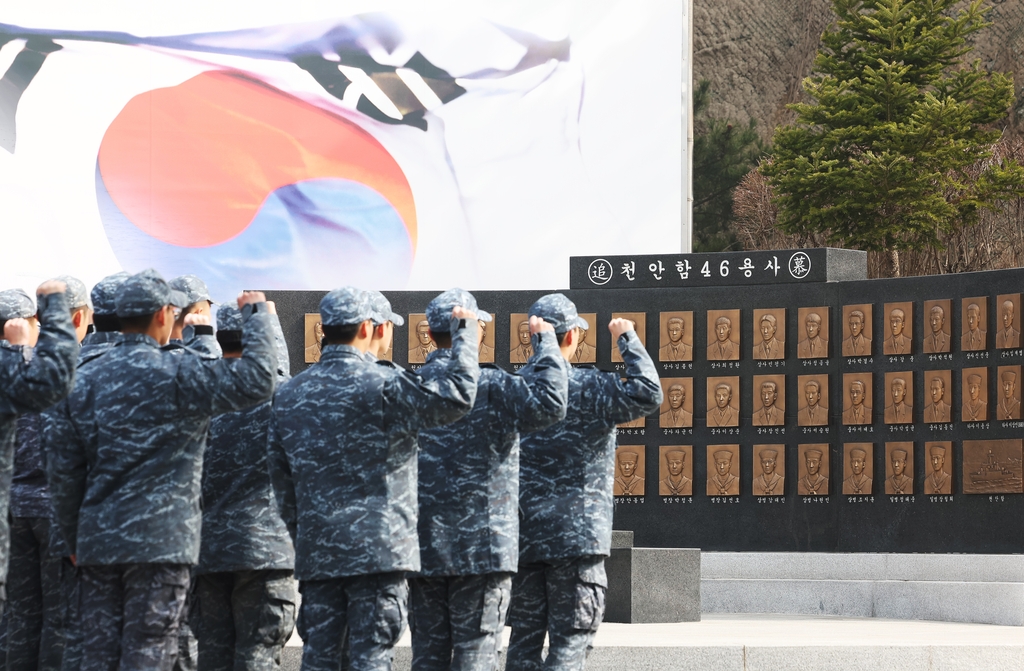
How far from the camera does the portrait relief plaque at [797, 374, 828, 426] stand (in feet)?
54.4

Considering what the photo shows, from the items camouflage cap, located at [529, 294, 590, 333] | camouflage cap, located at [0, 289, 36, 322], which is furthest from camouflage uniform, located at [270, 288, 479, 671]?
camouflage cap, located at [0, 289, 36, 322]

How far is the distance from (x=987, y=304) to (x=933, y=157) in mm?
21141

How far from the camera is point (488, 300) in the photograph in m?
17.5

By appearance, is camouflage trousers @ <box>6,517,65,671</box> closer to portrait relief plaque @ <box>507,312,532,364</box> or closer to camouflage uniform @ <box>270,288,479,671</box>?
camouflage uniform @ <box>270,288,479,671</box>

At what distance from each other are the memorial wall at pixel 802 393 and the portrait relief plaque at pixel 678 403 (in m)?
0.02

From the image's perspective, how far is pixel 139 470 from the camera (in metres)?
6.93

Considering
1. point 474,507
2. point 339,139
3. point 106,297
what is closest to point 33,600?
point 106,297

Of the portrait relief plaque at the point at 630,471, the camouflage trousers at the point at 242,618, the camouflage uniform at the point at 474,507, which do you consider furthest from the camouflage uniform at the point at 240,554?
the portrait relief plaque at the point at 630,471

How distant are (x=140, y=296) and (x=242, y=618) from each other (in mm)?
1972

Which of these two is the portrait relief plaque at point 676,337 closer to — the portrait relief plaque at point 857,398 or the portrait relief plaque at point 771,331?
the portrait relief plaque at point 771,331

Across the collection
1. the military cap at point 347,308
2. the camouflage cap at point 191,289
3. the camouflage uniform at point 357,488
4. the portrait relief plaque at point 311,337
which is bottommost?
the camouflage uniform at point 357,488

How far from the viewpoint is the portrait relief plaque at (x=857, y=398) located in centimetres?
1633

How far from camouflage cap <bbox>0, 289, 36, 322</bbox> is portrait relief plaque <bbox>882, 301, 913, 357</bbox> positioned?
417 inches

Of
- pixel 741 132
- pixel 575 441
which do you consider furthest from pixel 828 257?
pixel 741 132
